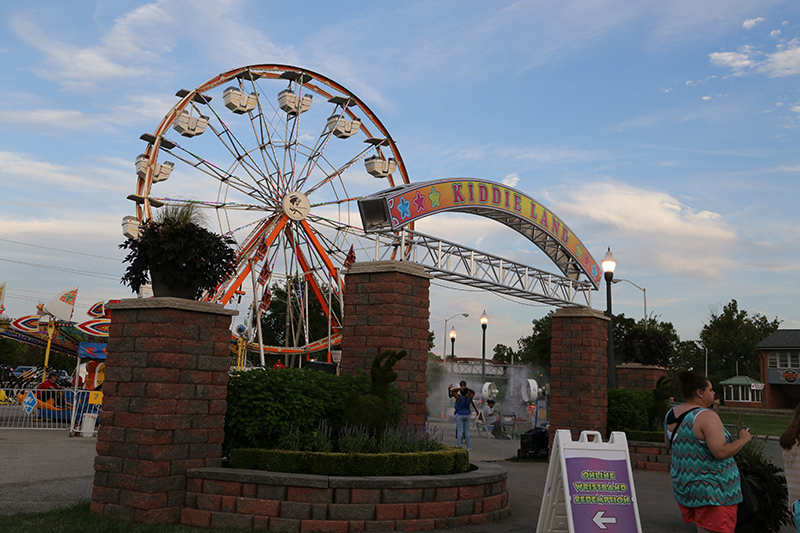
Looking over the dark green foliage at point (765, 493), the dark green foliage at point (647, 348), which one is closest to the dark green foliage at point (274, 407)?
the dark green foliage at point (765, 493)

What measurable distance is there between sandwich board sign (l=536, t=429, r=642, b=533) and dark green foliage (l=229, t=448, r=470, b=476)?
1948mm

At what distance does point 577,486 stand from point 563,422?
32.9ft

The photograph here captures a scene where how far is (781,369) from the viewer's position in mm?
58469

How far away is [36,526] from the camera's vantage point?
21.8 ft

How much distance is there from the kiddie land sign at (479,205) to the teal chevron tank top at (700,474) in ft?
22.6

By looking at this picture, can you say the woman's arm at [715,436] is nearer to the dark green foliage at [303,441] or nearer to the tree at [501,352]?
the dark green foliage at [303,441]

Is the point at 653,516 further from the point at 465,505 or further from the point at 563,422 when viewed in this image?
the point at 563,422

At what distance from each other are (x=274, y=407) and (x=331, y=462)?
104 cm

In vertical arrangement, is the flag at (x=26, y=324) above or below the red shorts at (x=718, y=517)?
above

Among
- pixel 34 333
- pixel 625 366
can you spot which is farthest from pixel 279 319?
pixel 625 366

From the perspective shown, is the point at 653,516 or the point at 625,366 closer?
the point at 653,516

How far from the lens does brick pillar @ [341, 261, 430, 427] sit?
399 inches

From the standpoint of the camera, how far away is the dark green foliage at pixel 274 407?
8.01m

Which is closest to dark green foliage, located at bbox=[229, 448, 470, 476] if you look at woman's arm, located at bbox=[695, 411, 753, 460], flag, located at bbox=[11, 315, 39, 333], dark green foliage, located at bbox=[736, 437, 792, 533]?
dark green foliage, located at bbox=[736, 437, 792, 533]
